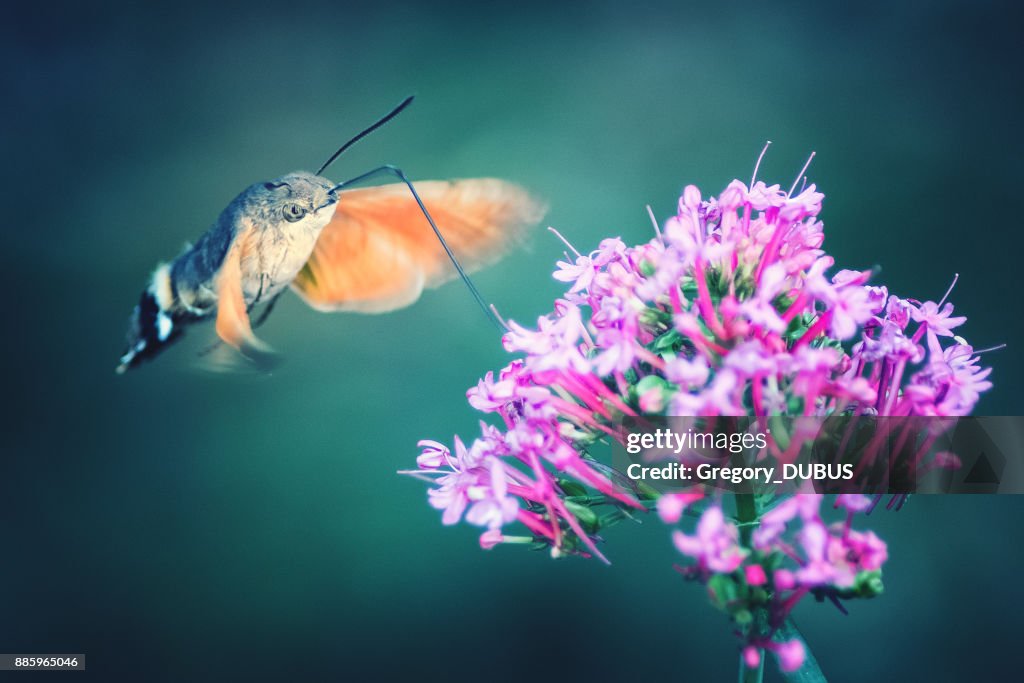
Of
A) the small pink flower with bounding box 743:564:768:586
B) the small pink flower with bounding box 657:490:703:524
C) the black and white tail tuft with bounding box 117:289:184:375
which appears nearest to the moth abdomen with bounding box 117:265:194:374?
the black and white tail tuft with bounding box 117:289:184:375

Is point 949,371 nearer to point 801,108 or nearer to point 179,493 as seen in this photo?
point 801,108

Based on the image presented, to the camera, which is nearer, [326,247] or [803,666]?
[803,666]

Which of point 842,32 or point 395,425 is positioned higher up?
point 842,32

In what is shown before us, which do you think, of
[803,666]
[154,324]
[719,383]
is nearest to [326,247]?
[154,324]

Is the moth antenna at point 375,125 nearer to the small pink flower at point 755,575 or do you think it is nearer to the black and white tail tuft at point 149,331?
the black and white tail tuft at point 149,331

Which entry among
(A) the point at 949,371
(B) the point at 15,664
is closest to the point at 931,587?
(A) the point at 949,371

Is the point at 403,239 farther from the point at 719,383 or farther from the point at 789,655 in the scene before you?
the point at 789,655
